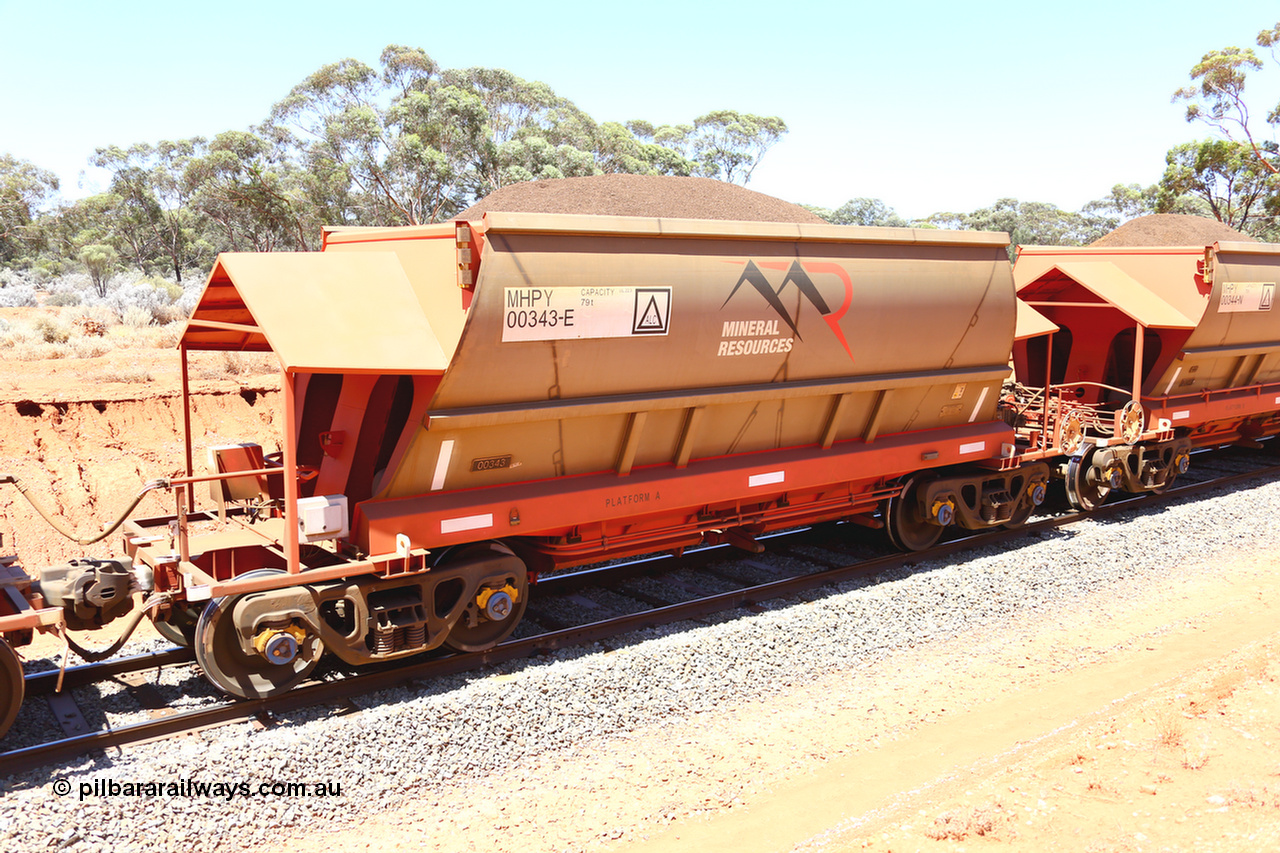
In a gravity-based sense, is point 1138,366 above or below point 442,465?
above

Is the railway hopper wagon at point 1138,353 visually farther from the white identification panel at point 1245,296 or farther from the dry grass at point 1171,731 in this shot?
the dry grass at point 1171,731

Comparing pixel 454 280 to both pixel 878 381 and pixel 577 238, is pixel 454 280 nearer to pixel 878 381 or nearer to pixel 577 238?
pixel 577 238

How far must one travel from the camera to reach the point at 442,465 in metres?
7.26

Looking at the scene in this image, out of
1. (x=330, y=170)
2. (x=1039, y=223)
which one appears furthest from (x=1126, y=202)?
(x=330, y=170)

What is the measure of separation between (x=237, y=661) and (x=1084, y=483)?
35.4ft

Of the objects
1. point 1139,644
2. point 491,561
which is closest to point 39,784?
point 491,561

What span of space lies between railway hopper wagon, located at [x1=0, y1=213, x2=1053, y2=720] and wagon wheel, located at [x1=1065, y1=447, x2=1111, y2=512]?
154 inches

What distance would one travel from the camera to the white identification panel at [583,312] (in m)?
7.00

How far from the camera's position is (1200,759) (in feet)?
20.1

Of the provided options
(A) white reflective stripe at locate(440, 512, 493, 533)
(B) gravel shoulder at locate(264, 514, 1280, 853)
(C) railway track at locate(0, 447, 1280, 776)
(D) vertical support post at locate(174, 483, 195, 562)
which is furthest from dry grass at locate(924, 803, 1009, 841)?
(D) vertical support post at locate(174, 483, 195, 562)

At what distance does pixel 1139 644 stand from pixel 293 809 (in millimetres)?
7402

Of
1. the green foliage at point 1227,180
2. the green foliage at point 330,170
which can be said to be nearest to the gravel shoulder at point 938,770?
the green foliage at point 330,170

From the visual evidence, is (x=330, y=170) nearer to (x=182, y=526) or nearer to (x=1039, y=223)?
(x=182, y=526)

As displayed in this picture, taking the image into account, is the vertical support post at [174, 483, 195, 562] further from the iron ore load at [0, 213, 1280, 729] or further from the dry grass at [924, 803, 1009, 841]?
the dry grass at [924, 803, 1009, 841]
